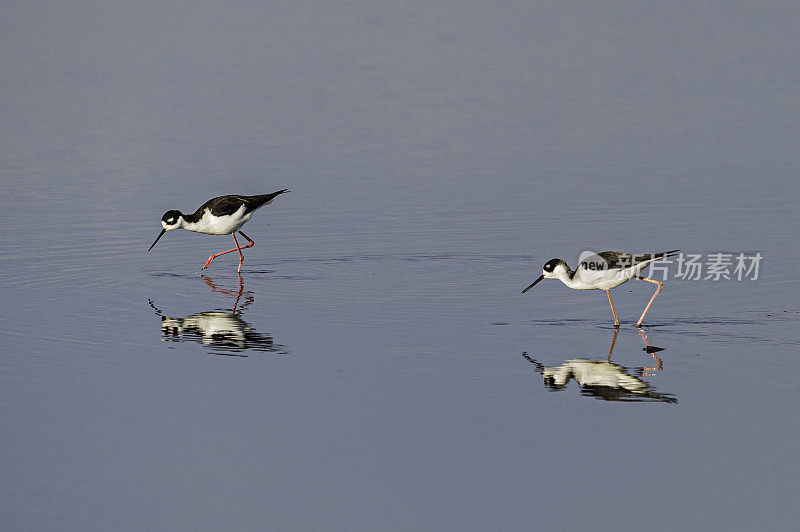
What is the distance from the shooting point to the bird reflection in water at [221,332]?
11.5m

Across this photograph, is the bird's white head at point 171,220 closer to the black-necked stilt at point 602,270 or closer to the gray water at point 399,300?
the gray water at point 399,300

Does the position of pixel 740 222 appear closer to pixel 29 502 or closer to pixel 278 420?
pixel 278 420

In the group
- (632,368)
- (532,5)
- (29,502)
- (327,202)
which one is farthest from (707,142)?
(532,5)

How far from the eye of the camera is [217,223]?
1692cm

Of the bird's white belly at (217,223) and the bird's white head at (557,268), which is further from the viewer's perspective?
the bird's white belly at (217,223)

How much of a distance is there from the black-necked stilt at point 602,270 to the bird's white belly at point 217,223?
5350mm

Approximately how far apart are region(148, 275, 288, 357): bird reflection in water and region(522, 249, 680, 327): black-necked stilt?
3.12m

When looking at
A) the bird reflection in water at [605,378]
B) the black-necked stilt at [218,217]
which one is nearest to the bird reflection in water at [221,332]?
the bird reflection in water at [605,378]

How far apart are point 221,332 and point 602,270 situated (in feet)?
13.0

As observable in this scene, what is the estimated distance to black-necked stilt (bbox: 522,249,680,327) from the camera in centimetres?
1270

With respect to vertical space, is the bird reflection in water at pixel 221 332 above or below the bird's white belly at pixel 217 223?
below

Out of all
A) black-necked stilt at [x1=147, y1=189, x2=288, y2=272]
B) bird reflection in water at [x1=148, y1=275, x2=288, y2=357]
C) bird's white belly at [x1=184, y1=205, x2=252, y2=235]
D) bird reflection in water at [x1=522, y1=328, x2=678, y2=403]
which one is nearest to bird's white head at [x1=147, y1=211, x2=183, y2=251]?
black-necked stilt at [x1=147, y1=189, x2=288, y2=272]

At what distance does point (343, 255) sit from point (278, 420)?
671cm

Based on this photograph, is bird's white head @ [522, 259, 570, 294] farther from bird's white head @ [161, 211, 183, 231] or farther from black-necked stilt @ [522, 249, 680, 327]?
bird's white head @ [161, 211, 183, 231]
